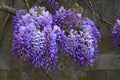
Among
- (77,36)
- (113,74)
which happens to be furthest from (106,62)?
(77,36)

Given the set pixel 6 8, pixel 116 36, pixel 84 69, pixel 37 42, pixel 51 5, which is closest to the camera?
pixel 37 42

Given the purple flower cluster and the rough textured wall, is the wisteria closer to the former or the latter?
the purple flower cluster

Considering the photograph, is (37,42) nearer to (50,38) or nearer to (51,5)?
(50,38)

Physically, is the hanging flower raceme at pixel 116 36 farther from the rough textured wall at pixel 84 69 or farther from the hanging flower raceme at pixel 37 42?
the rough textured wall at pixel 84 69

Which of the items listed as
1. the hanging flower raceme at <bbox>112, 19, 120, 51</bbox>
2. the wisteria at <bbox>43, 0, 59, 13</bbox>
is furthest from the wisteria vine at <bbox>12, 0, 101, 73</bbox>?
the wisteria at <bbox>43, 0, 59, 13</bbox>

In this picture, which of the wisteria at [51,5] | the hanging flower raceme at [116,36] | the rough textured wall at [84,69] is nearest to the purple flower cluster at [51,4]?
Result: the wisteria at [51,5]

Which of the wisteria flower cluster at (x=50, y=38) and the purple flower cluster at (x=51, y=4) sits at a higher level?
the purple flower cluster at (x=51, y=4)
